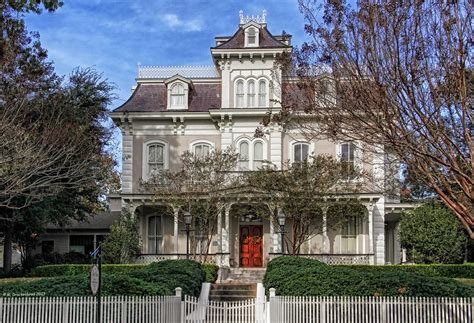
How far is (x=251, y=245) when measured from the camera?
102ft

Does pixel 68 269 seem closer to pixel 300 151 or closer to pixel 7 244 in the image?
pixel 7 244

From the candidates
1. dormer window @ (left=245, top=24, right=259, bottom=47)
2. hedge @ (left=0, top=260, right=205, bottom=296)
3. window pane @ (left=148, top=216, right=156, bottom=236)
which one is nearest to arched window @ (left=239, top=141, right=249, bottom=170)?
dormer window @ (left=245, top=24, right=259, bottom=47)

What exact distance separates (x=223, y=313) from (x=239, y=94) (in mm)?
16396

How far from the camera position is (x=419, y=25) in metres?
10.2

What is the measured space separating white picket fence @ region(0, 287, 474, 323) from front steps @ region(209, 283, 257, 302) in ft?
20.3

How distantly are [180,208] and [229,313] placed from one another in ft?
39.8

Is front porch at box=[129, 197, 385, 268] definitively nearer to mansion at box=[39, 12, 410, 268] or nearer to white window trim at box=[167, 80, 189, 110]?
mansion at box=[39, 12, 410, 268]

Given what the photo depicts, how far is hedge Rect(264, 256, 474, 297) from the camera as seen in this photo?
15805 millimetres

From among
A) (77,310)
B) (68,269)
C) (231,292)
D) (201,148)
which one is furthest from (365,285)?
(201,148)

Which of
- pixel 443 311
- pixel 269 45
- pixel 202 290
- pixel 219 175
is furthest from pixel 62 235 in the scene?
pixel 443 311

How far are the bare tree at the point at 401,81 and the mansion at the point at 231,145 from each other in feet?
60.3

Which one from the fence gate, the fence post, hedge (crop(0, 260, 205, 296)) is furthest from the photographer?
the fence gate

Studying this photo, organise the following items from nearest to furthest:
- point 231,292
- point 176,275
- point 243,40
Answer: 1. point 176,275
2. point 231,292
3. point 243,40

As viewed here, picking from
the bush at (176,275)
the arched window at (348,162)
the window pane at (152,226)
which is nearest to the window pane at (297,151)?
the arched window at (348,162)
